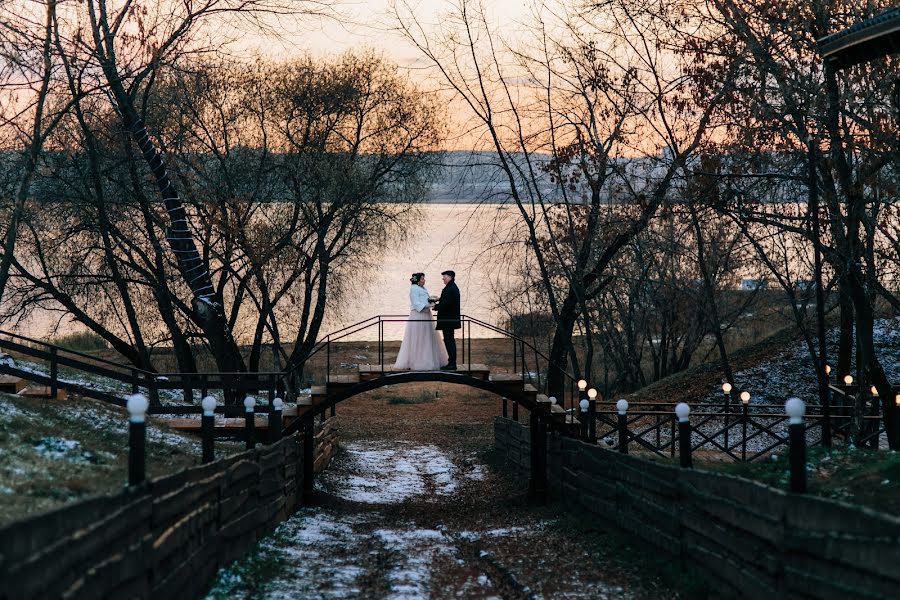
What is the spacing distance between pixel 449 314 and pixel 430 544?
6.01m

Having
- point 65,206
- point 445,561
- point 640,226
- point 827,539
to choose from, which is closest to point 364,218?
point 65,206

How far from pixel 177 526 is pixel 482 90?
1790 centimetres

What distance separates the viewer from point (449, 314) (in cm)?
1983

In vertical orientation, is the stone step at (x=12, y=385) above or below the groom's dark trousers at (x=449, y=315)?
below

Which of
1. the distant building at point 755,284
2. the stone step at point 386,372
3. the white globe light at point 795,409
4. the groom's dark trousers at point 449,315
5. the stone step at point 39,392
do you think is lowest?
the stone step at point 39,392

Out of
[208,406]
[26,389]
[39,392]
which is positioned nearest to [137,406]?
[208,406]

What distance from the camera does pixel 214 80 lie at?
90.3 ft

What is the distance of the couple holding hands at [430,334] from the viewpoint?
777 inches

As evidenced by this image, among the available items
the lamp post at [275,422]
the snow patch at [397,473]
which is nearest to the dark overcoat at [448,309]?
the snow patch at [397,473]

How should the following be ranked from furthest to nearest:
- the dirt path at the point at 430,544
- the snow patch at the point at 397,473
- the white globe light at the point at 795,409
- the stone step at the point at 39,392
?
the snow patch at the point at 397,473, the stone step at the point at 39,392, the dirt path at the point at 430,544, the white globe light at the point at 795,409

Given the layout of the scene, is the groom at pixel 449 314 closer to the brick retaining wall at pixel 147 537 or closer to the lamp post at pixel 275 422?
the lamp post at pixel 275 422

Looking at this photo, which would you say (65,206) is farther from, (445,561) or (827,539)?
(827,539)

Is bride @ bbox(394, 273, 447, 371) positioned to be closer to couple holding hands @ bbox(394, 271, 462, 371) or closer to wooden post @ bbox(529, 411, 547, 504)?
couple holding hands @ bbox(394, 271, 462, 371)

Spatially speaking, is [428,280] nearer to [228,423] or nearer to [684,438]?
[228,423]
